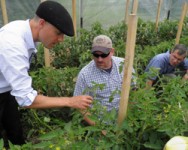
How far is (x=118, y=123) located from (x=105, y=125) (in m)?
0.07

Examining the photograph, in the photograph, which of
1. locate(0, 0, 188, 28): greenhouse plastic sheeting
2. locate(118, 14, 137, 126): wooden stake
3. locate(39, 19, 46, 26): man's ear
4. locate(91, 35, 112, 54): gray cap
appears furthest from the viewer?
locate(0, 0, 188, 28): greenhouse plastic sheeting

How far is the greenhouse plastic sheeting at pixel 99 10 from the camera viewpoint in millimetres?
4266

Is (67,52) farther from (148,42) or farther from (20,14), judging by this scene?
(148,42)

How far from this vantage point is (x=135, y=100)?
49.5 inches

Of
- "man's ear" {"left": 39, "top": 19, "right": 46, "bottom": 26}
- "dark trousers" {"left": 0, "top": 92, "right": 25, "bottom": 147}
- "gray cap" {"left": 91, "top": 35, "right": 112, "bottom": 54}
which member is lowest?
"dark trousers" {"left": 0, "top": 92, "right": 25, "bottom": 147}

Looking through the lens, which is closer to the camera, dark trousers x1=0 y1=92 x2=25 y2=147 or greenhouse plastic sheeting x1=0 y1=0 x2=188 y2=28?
dark trousers x1=0 y1=92 x2=25 y2=147

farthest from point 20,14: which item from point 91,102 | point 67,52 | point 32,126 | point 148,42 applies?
point 91,102

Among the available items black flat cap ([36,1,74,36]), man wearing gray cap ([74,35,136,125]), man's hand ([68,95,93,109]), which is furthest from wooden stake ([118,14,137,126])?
man wearing gray cap ([74,35,136,125])

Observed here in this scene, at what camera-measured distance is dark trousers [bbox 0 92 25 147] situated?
1.83 m

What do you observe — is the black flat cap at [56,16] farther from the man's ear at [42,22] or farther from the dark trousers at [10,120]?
the dark trousers at [10,120]

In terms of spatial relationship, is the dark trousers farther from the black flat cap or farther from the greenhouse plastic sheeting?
the greenhouse plastic sheeting

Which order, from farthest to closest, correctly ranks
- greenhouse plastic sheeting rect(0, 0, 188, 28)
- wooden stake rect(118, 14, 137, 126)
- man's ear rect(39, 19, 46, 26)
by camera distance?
greenhouse plastic sheeting rect(0, 0, 188, 28) → man's ear rect(39, 19, 46, 26) → wooden stake rect(118, 14, 137, 126)

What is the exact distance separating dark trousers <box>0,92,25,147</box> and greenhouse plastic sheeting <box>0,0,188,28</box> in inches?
99.0

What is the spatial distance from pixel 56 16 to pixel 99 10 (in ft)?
13.4
